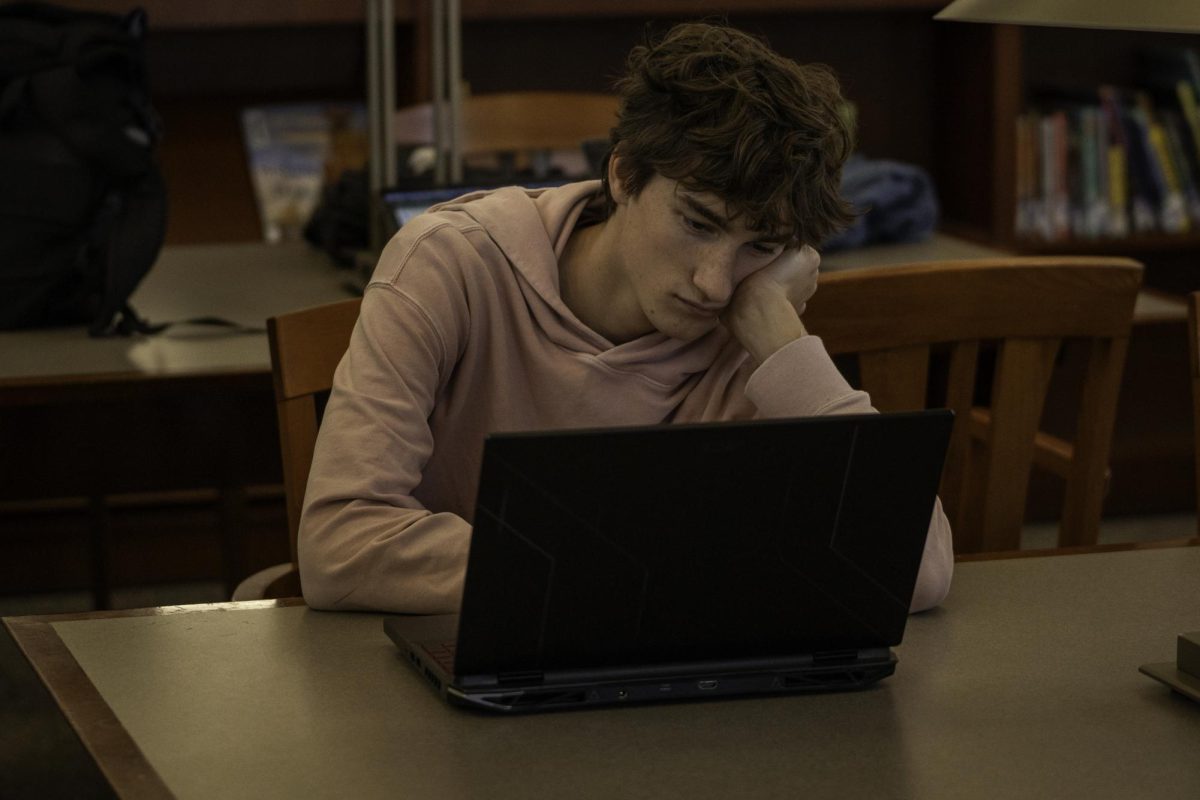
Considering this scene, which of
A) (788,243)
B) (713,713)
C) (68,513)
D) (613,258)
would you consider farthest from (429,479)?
(68,513)

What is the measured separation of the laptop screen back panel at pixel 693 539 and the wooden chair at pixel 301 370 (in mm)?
509

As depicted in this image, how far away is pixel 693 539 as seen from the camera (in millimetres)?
1105

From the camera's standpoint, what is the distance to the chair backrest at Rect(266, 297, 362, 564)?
1576 mm

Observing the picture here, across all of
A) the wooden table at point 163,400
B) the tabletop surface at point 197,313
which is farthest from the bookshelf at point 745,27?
the wooden table at point 163,400

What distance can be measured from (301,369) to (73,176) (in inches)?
43.9

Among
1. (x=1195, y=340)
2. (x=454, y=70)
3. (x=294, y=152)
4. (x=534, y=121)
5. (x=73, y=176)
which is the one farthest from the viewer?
(x=294, y=152)

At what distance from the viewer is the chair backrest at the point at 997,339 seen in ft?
5.60

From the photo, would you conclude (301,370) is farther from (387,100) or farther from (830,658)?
(387,100)

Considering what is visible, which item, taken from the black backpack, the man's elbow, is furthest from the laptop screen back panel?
the black backpack

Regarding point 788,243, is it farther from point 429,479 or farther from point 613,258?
point 429,479

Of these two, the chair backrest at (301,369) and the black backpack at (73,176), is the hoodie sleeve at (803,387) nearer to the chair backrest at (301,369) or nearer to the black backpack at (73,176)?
the chair backrest at (301,369)

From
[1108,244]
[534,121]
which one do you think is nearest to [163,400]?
[534,121]

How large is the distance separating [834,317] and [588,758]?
0.72 meters

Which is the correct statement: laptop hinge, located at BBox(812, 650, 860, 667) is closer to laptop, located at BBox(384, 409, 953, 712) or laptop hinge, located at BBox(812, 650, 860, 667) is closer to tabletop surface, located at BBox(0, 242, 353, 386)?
laptop, located at BBox(384, 409, 953, 712)
